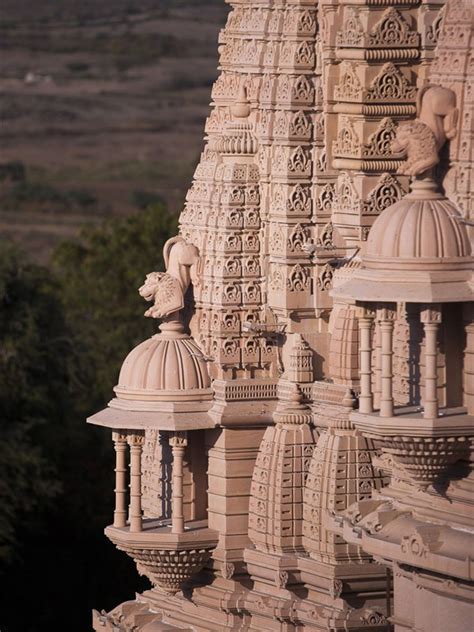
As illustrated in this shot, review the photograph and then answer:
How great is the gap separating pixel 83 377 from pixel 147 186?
82.4 ft

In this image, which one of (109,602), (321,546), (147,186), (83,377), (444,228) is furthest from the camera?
(147,186)

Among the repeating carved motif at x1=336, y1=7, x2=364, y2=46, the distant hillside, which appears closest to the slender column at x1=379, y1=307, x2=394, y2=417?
the repeating carved motif at x1=336, y1=7, x2=364, y2=46

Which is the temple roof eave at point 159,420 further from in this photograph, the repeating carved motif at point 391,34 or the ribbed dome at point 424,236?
the ribbed dome at point 424,236

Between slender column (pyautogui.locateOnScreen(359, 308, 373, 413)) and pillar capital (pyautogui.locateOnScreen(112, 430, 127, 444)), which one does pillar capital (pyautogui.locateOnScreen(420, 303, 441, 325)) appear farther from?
pillar capital (pyautogui.locateOnScreen(112, 430, 127, 444))

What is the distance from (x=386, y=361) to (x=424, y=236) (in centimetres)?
101

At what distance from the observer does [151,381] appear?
A: 107 feet

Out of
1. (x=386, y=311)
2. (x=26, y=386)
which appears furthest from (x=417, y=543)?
(x=26, y=386)

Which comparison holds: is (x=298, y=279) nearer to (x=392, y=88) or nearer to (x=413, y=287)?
(x=392, y=88)

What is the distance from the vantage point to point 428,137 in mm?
29234

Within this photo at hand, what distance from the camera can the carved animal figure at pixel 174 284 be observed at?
32781 mm

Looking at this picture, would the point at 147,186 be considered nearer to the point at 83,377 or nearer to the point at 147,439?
the point at 83,377

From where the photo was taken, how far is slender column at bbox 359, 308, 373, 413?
96.2 feet

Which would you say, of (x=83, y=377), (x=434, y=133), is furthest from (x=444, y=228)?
(x=83, y=377)

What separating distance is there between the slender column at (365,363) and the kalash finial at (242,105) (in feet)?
12.5
